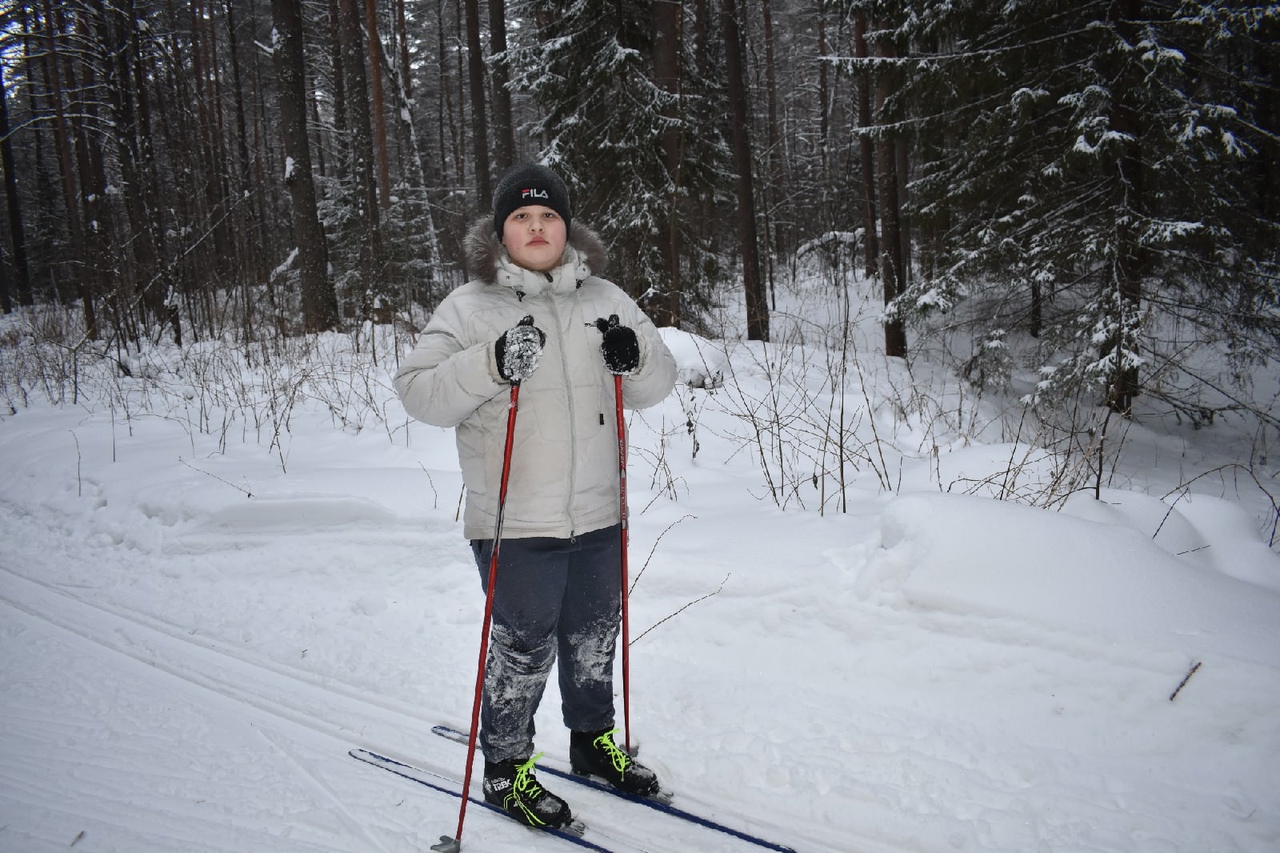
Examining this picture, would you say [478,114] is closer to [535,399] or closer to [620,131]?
[620,131]

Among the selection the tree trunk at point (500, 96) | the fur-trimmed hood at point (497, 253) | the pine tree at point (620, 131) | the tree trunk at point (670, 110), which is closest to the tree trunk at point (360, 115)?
the tree trunk at point (500, 96)

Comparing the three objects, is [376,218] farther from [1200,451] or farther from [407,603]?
[1200,451]

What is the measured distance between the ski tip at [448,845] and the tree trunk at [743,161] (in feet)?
34.4

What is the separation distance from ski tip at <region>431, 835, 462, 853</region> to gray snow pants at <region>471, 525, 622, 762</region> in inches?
10.3

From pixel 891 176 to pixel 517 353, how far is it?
11239mm

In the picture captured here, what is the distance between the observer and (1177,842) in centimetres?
205

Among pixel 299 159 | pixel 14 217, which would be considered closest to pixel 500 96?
pixel 299 159

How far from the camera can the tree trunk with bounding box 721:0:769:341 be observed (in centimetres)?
1208

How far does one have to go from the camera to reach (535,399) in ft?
7.05

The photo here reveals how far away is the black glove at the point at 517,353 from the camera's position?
6.34 ft

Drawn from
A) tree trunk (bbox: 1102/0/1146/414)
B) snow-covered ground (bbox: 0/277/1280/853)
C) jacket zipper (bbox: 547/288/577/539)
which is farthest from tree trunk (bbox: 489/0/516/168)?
jacket zipper (bbox: 547/288/577/539)

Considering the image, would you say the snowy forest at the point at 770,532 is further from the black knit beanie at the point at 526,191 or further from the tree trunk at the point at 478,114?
the tree trunk at the point at 478,114

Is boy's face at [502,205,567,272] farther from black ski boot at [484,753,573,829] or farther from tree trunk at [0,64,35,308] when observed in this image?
tree trunk at [0,64,35,308]

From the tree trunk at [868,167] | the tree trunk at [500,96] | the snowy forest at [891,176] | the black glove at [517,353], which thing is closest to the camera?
the black glove at [517,353]
